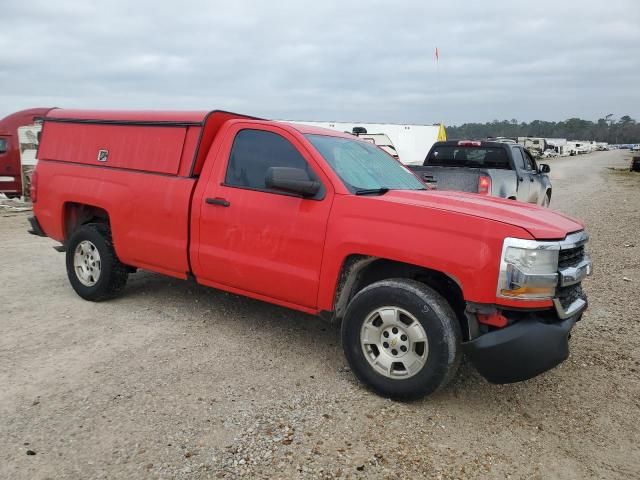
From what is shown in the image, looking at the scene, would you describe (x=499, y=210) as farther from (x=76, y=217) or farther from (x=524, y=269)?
(x=76, y=217)

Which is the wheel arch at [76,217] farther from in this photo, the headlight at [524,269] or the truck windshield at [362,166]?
the headlight at [524,269]

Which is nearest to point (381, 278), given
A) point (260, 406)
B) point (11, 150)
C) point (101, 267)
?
point (260, 406)

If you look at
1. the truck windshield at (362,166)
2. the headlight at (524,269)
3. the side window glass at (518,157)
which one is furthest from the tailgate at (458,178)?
the headlight at (524,269)

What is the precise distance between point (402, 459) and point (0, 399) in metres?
2.53

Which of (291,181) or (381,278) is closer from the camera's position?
(291,181)

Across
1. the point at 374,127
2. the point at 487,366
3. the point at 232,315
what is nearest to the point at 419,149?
the point at 374,127

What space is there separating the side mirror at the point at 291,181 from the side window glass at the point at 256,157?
308 millimetres

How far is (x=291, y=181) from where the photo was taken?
3.77 metres

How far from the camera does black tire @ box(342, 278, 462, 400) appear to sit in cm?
332

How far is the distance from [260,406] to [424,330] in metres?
1.16

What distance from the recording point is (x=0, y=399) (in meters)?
3.39

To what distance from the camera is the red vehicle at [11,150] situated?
14.0 meters

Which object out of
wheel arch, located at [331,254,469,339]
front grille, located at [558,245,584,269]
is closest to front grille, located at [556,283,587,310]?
front grille, located at [558,245,584,269]

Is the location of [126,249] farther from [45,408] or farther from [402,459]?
[402,459]
